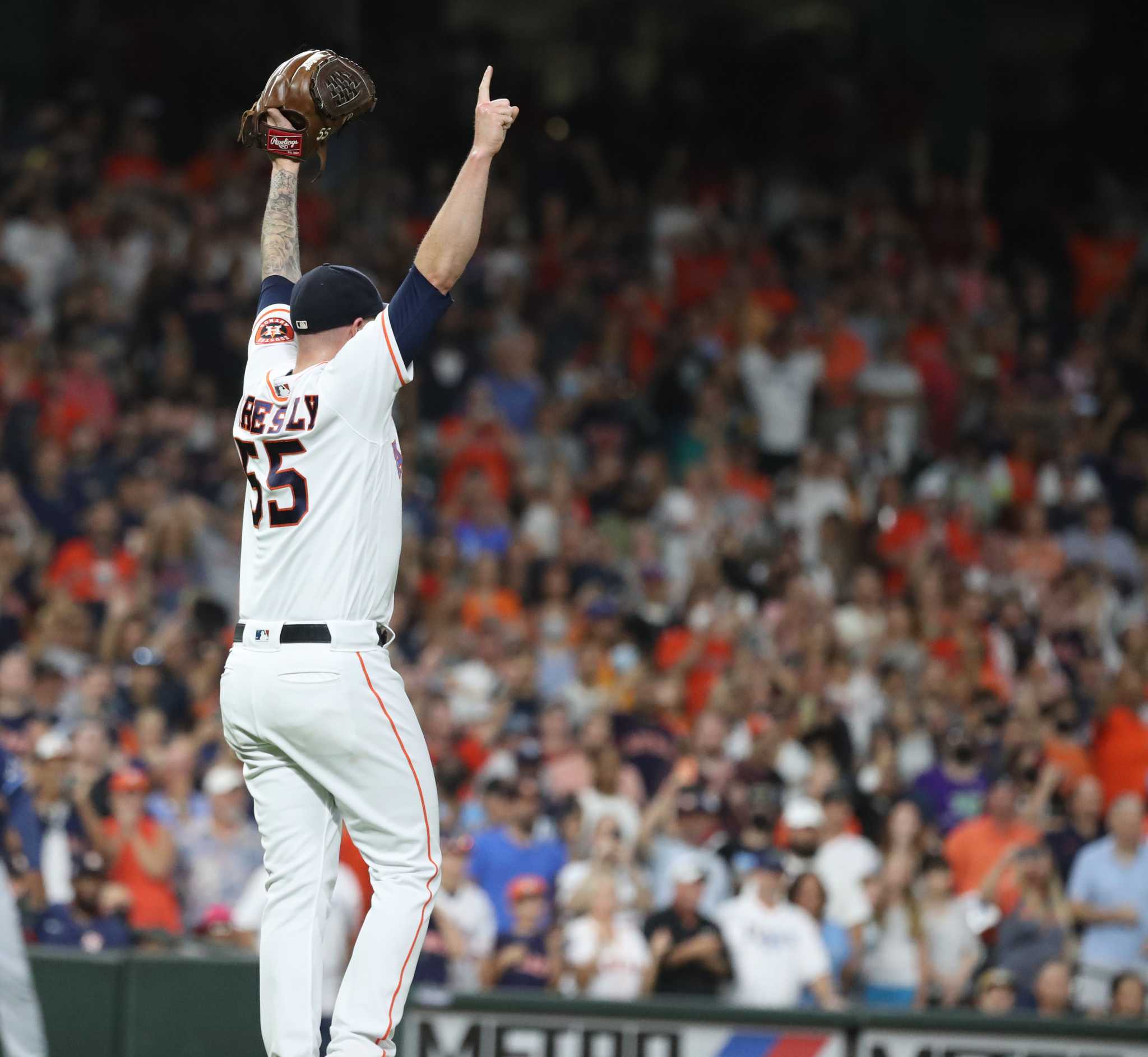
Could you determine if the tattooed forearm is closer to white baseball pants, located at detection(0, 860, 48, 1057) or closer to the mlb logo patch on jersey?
the mlb logo patch on jersey

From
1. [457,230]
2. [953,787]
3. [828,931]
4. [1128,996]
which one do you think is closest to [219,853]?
[828,931]

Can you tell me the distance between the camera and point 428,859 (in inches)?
172

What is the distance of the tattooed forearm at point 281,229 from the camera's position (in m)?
4.95

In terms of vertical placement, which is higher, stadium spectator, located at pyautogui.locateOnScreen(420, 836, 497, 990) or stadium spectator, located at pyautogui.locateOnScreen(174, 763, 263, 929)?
stadium spectator, located at pyautogui.locateOnScreen(174, 763, 263, 929)

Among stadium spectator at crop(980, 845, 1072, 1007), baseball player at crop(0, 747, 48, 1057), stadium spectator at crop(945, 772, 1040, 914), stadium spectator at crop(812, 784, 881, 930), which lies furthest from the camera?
stadium spectator at crop(945, 772, 1040, 914)

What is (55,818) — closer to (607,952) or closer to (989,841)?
(607,952)

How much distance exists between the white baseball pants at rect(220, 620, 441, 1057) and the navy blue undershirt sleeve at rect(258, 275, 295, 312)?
90 centimetres

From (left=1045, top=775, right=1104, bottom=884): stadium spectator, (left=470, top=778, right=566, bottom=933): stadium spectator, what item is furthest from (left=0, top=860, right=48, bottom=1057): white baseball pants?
(left=1045, top=775, right=1104, bottom=884): stadium spectator

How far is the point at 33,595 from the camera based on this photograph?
10.7m

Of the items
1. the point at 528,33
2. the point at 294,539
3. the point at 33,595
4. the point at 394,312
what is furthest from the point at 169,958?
the point at 528,33

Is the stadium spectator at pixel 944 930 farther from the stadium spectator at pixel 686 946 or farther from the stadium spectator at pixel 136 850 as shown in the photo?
the stadium spectator at pixel 136 850

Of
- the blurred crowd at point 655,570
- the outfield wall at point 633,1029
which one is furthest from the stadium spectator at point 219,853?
the outfield wall at point 633,1029

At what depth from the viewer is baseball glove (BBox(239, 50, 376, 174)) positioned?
4793 millimetres

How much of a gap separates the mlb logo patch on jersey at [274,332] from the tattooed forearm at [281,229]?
26 centimetres
